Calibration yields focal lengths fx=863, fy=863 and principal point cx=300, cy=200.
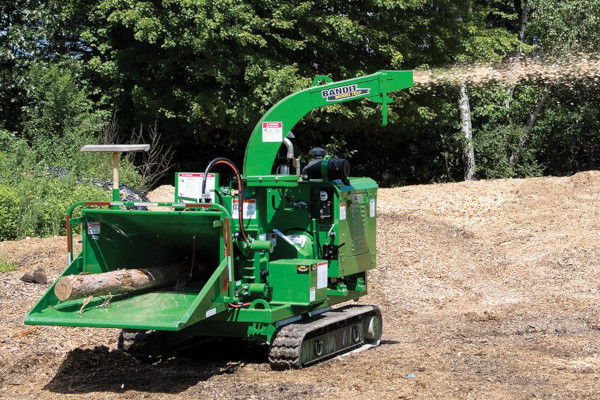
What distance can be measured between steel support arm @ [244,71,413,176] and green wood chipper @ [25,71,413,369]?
0.01m

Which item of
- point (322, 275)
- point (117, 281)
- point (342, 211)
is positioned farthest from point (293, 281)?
point (117, 281)

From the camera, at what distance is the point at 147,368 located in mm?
8312

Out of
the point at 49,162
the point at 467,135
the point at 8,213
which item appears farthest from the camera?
the point at 467,135

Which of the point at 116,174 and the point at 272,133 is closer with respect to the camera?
the point at 116,174

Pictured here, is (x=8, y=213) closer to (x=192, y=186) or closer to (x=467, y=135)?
(x=192, y=186)

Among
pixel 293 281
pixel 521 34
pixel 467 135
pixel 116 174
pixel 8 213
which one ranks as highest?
pixel 521 34

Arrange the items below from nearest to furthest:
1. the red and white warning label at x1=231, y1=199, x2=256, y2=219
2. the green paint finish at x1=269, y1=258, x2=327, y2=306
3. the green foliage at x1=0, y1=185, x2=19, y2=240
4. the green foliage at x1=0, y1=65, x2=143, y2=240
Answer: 1. the green paint finish at x1=269, y1=258, x2=327, y2=306
2. the red and white warning label at x1=231, y1=199, x2=256, y2=219
3. the green foliage at x1=0, y1=185, x2=19, y2=240
4. the green foliage at x1=0, y1=65, x2=143, y2=240

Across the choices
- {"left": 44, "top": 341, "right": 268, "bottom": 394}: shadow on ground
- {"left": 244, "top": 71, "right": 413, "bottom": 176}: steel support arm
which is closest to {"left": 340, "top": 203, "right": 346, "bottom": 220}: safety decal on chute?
{"left": 244, "top": 71, "right": 413, "bottom": 176}: steel support arm

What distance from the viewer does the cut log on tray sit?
298 inches

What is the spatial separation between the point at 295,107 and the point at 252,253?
1.65 metres

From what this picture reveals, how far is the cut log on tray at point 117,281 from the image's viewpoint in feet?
24.8

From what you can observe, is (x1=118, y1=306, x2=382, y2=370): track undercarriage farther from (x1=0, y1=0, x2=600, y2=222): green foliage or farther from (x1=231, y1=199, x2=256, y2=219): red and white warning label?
(x1=0, y1=0, x2=600, y2=222): green foliage

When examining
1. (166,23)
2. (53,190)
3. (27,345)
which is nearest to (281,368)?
(27,345)

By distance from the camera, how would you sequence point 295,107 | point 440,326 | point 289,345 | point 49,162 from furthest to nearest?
point 49,162
point 440,326
point 295,107
point 289,345
